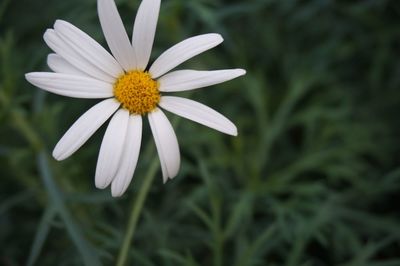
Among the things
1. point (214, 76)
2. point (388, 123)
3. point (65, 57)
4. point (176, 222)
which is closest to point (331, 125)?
point (388, 123)

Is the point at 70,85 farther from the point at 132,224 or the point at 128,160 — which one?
the point at 132,224

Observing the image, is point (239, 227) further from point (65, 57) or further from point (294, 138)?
point (65, 57)

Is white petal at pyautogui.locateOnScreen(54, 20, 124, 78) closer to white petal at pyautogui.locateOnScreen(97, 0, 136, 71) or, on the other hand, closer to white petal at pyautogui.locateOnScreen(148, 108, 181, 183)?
white petal at pyautogui.locateOnScreen(97, 0, 136, 71)

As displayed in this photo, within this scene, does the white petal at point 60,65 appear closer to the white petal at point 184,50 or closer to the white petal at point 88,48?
the white petal at point 88,48

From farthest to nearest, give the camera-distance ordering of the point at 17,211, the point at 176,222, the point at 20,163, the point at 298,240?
1. the point at 17,211
2. the point at 176,222
3. the point at 20,163
4. the point at 298,240

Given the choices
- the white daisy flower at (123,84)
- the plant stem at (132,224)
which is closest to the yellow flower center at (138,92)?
the white daisy flower at (123,84)

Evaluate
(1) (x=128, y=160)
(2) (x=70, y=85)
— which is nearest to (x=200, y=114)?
(1) (x=128, y=160)
